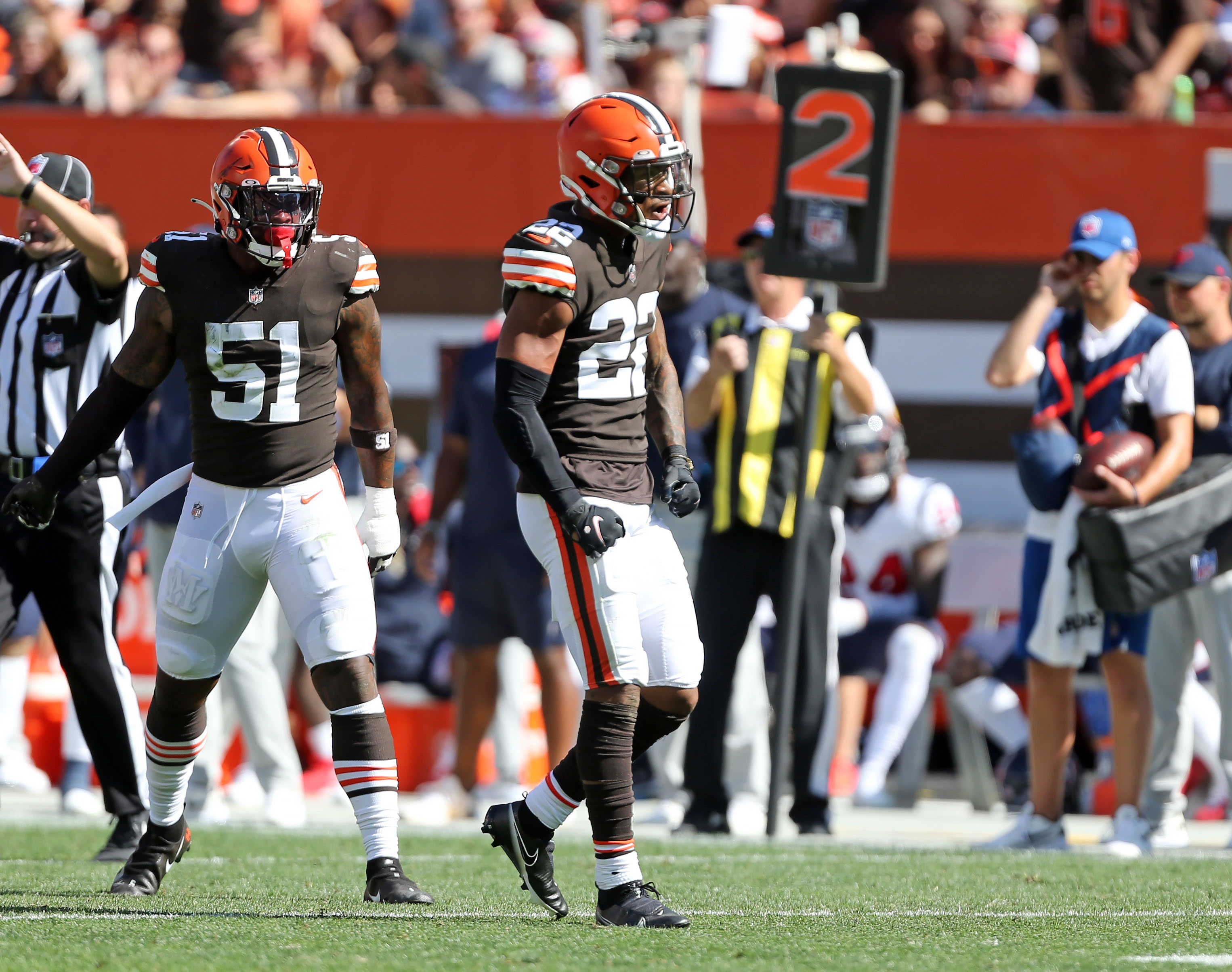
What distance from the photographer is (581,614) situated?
170 inches

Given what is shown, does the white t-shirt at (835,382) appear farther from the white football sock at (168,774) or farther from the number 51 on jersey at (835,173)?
the white football sock at (168,774)

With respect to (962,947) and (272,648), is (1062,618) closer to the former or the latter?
(962,947)

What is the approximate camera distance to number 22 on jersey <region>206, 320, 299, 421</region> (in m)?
4.43

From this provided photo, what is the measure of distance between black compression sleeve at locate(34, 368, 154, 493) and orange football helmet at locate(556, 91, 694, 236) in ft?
3.85

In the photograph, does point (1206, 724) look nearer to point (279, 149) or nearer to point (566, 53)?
point (279, 149)

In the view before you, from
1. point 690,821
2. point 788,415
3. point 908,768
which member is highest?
point 788,415

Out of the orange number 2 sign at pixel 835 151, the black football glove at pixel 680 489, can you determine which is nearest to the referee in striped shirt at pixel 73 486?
the black football glove at pixel 680 489

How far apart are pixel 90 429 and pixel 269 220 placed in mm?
688

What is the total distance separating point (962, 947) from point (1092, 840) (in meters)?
3.32

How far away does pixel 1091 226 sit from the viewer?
260 inches

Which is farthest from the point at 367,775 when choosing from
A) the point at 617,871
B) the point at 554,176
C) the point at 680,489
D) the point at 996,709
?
the point at 554,176

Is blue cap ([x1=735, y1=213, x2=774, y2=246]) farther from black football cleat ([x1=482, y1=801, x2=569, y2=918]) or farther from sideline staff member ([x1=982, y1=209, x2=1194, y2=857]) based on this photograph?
black football cleat ([x1=482, y1=801, x2=569, y2=918])

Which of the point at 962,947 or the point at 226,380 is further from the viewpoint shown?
the point at 226,380

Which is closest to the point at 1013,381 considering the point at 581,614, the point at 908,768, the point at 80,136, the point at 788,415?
the point at 788,415
